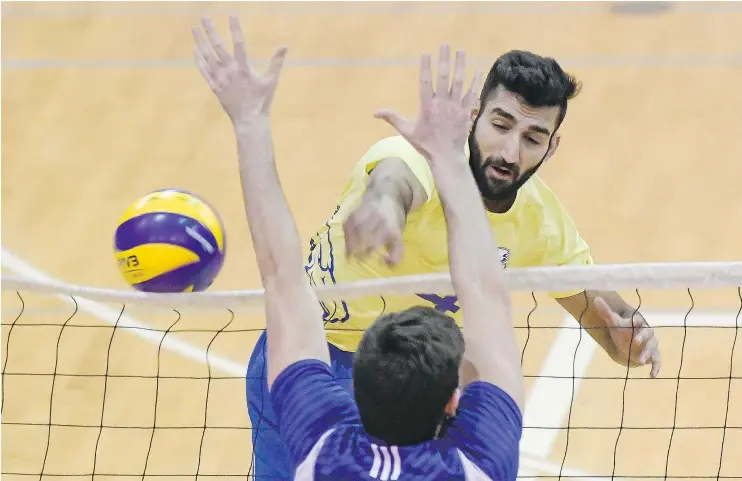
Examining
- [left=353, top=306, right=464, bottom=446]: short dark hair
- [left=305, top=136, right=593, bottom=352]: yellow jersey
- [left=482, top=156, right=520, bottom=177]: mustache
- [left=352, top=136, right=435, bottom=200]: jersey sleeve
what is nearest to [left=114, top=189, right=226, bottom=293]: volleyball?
[left=305, top=136, right=593, bottom=352]: yellow jersey

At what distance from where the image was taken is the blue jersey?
218cm

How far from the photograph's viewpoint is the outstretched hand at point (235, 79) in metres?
2.59

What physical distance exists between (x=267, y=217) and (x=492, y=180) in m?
1.06

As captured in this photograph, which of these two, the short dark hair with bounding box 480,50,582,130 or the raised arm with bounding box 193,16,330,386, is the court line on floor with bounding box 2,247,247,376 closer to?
the short dark hair with bounding box 480,50,582,130

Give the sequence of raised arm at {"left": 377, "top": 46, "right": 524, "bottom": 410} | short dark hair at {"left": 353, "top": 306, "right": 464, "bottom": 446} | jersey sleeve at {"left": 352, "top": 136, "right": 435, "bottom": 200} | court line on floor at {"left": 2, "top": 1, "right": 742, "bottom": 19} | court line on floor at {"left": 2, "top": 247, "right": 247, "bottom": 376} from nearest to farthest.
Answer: short dark hair at {"left": 353, "top": 306, "right": 464, "bottom": 446} < raised arm at {"left": 377, "top": 46, "right": 524, "bottom": 410} < jersey sleeve at {"left": 352, "top": 136, "right": 435, "bottom": 200} < court line on floor at {"left": 2, "top": 247, "right": 247, "bottom": 376} < court line on floor at {"left": 2, "top": 1, "right": 742, "bottom": 19}

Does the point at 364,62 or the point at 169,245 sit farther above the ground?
the point at 169,245

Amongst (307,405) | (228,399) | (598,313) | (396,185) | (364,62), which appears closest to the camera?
(307,405)

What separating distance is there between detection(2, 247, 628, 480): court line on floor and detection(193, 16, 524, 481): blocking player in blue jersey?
111 inches

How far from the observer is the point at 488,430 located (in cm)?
226

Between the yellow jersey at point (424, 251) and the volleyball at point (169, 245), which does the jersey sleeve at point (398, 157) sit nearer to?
the yellow jersey at point (424, 251)

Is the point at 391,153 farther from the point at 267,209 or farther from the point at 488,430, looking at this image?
the point at 488,430

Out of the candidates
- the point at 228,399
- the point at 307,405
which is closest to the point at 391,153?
the point at 307,405

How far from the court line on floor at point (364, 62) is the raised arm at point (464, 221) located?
734 centimetres

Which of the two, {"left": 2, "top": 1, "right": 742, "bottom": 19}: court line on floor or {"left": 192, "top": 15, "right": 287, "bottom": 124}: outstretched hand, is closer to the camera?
{"left": 192, "top": 15, "right": 287, "bottom": 124}: outstretched hand
